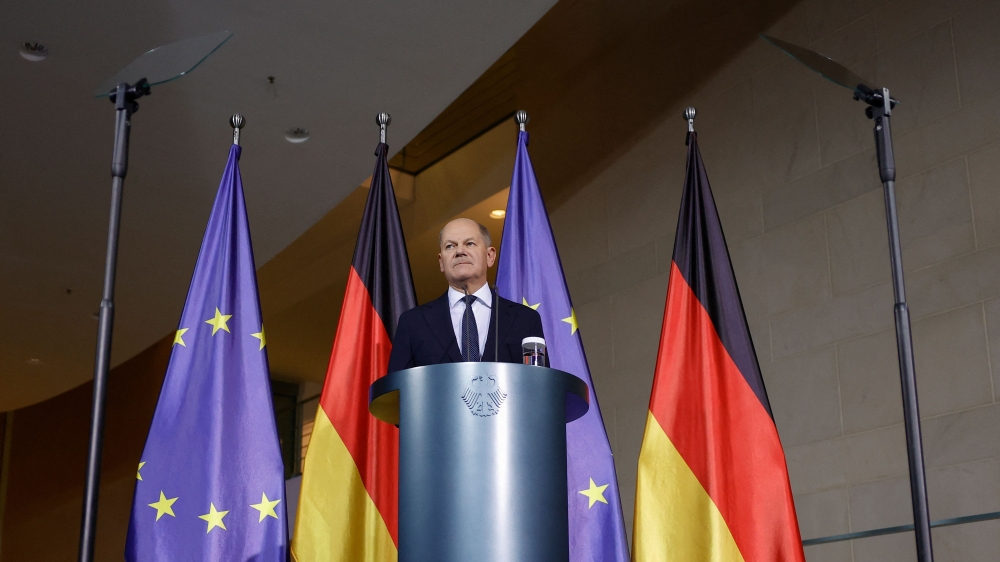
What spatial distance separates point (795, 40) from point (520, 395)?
13.7ft

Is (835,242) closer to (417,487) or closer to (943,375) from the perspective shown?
(943,375)

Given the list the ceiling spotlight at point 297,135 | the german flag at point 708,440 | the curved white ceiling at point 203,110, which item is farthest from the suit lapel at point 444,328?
the ceiling spotlight at point 297,135

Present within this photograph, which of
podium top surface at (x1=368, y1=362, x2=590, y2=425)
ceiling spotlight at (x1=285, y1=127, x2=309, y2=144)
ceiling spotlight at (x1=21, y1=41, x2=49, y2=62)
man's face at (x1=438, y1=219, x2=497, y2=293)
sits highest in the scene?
ceiling spotlight at (x1=21, y1=41, x2=49, y2=62)

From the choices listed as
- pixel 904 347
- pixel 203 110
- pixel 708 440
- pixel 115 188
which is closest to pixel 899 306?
pixel 904 347

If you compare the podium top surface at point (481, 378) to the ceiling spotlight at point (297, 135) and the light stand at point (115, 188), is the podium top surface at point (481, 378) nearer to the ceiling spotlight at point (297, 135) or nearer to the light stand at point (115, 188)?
the light stand at point (115, 188)

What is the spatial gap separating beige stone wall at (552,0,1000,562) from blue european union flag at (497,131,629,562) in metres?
1.77

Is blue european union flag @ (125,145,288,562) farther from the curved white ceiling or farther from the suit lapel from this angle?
the curved white ceiling

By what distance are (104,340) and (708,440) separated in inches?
77.8

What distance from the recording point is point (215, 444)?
3.43m

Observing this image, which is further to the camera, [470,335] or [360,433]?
[360,433]

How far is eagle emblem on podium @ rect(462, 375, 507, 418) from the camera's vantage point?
2217 mm

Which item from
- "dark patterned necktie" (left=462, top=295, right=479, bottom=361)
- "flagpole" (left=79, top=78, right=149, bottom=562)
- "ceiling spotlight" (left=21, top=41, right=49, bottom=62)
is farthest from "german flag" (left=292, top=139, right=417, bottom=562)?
"ceiling spotlight" (left=21, top=41, right=49, bottom=62)

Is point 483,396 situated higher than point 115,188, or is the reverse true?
point 115,188

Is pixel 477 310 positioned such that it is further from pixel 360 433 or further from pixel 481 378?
pixel 481 378
